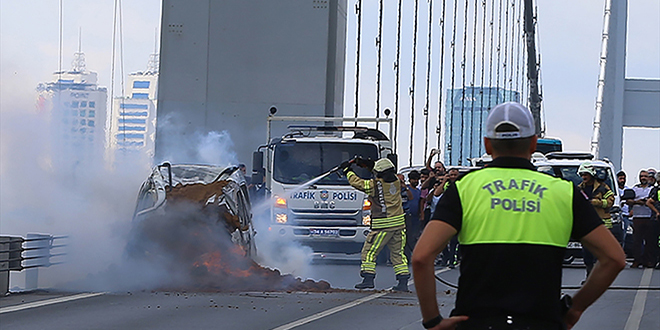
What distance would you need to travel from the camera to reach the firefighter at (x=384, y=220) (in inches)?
531

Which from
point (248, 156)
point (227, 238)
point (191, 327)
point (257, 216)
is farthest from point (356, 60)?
point (191, 327)

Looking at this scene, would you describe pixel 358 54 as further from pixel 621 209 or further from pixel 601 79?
pixel 601 79

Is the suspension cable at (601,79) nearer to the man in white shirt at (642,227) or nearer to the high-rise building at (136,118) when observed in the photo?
the high-rise building at (136,118)

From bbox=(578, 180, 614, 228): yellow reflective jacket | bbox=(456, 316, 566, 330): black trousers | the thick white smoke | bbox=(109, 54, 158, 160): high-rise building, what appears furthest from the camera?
bbox=(109, 54, 158, 160): high-rise building

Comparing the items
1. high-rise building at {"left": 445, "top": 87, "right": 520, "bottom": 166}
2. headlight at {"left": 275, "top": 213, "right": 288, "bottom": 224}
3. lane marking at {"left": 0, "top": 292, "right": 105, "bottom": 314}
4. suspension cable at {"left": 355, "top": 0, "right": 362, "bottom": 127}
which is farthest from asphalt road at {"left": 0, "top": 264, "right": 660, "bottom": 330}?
high-rise building at {"left": 445, "top": 87, "right": 520, "bottom": 166}

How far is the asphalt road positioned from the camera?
992 cm

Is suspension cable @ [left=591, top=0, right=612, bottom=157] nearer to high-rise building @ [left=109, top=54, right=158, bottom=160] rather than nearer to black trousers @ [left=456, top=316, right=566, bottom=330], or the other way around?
high-rise building @ [left=109, top=54, right=158, bottom=160]

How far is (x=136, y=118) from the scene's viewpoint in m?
29.5

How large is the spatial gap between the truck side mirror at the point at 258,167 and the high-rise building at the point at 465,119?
3076 cm

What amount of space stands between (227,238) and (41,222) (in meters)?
4.54

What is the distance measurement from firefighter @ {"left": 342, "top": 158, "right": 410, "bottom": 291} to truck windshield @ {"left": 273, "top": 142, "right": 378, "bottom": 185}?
4.84 metres

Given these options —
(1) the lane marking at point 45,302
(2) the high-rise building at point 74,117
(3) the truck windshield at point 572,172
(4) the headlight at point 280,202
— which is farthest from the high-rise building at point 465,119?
(1) the lane marking at point 45,302

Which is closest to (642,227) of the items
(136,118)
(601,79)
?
(136,118)

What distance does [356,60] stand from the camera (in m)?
34.0
